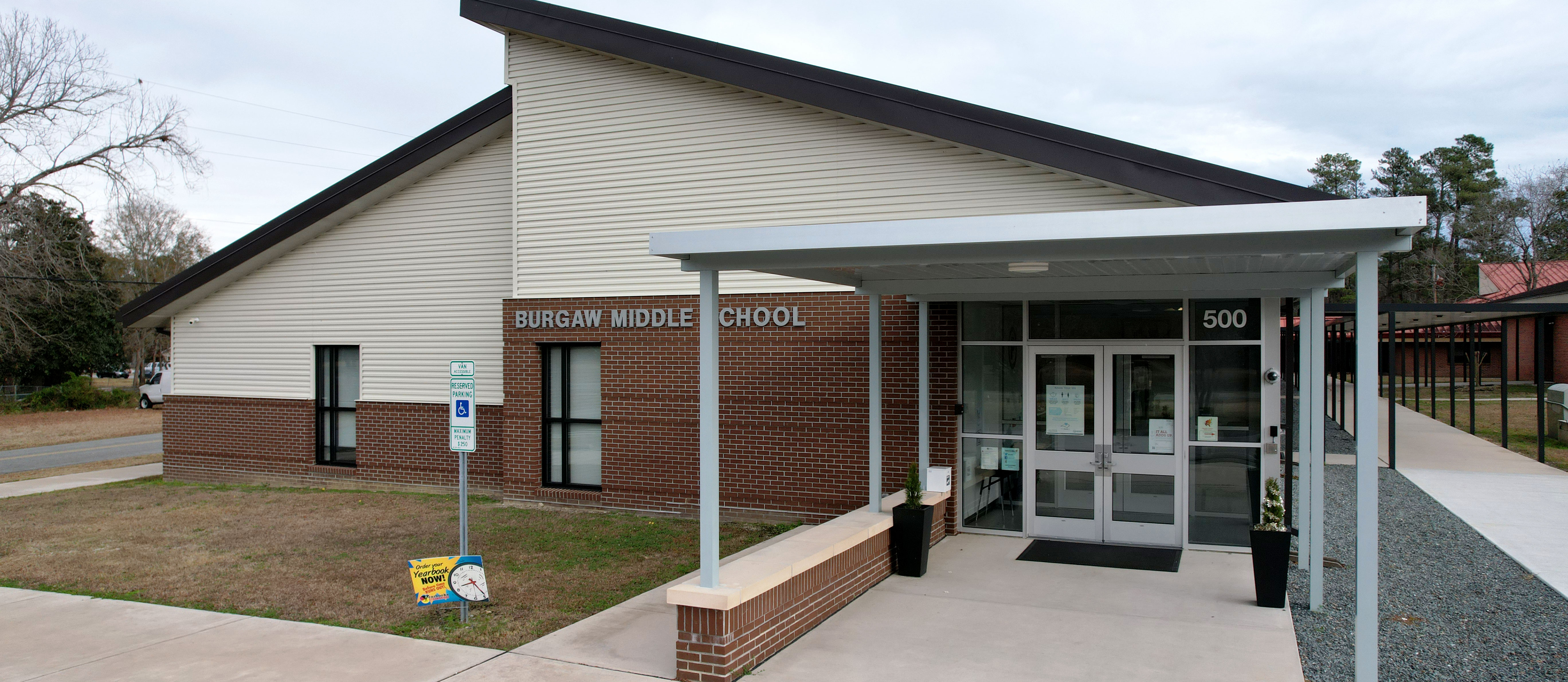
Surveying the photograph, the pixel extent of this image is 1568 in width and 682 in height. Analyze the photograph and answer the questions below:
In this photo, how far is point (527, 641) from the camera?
6.89 meters

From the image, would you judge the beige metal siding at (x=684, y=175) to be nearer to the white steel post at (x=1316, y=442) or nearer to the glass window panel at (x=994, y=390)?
the glass window panel at (x=994, y=390)

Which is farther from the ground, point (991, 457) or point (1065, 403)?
point (1065, 403)

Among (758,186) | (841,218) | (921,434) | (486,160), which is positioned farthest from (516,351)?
(921,434)

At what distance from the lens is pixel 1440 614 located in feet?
24.2

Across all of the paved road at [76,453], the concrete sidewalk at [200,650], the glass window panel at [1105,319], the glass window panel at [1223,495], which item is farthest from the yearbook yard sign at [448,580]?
the paved road at [76,453]

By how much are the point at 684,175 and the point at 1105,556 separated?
21.9 feet

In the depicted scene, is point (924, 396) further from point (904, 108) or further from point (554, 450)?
point (554, 450)

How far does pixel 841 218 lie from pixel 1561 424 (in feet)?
63.6

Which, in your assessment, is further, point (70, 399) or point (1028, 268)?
point (70, 399)

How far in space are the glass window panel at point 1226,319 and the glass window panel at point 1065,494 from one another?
1.85m

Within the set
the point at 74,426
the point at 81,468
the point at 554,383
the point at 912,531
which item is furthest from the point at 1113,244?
the point at 74,426

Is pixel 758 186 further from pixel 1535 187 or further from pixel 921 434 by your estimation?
pixel 1535 187

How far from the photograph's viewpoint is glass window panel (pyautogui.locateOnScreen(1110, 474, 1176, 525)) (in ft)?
31.1

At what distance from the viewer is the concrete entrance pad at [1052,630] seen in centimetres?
605
